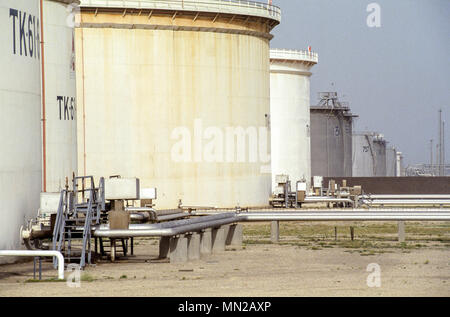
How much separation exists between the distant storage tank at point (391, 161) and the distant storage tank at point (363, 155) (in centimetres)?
1494

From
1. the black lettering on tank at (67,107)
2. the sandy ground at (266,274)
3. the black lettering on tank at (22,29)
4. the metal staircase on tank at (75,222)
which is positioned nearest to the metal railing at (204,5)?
the black lettering on tank at (67,107)

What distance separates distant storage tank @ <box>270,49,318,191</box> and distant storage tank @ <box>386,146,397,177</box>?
46.6 metres

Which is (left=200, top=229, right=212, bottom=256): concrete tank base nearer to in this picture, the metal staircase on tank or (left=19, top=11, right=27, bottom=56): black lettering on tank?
the metal staircase on tank

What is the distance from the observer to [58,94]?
2716cm

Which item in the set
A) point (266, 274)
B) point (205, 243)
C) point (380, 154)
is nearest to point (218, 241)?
point (205, 243)

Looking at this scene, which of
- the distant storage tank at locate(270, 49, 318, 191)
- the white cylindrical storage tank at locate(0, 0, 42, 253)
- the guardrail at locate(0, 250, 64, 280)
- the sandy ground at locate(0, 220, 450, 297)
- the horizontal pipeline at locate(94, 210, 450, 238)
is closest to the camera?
the sandy ground at locate(0, 220, 450, 297)

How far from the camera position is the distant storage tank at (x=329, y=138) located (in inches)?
2957

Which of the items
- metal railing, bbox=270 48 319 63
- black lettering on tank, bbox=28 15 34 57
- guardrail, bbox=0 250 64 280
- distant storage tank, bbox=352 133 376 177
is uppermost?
metal railing, bbox=270 48 319 63

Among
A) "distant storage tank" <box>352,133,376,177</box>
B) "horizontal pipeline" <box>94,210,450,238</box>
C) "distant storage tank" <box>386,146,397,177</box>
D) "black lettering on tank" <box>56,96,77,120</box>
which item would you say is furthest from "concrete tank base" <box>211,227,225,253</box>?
"distant storage tank" <box>386,146,397,177</box>

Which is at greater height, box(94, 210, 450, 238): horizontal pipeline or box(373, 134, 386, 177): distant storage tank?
box(373, 134, 386, 177): distant storage tank

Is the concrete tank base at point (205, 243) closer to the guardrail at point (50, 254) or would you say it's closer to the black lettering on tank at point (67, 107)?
the black lettering on tank at point (67, 107)

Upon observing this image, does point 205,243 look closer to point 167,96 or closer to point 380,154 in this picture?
point 167,96

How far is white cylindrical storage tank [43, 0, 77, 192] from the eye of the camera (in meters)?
26.1

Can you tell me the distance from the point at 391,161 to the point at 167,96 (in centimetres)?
7303
